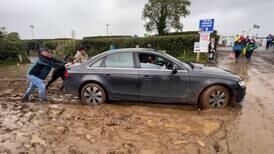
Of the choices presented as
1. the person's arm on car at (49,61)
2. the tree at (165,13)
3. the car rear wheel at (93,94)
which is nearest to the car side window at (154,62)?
the car rear wheel at (93,94)

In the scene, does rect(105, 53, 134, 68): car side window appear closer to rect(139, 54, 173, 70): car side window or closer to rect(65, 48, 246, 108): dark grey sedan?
rect(65, 48, 246, 108): dark grey sedan

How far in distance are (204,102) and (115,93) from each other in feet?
7.38

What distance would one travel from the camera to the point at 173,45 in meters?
19.5

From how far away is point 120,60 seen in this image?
5496 mm

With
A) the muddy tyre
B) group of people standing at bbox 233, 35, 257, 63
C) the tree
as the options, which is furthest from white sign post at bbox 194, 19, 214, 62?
the tree

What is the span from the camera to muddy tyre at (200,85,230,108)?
503 cm

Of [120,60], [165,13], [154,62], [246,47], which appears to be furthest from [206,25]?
[165,13]

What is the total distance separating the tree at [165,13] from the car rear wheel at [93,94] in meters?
26.9

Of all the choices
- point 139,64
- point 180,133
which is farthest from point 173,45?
point 180,133

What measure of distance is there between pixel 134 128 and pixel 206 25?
8.64 m

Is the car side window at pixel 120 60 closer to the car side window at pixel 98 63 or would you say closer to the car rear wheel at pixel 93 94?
the car side window at pixel 98 63

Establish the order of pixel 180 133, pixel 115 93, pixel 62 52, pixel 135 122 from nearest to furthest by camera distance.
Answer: pixel 180 133
pixel 135 122
pixel 115 93
pixel 62 52

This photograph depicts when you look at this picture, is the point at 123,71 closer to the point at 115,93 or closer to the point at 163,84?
the point at 115,93

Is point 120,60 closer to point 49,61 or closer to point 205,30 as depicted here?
point 49,61
